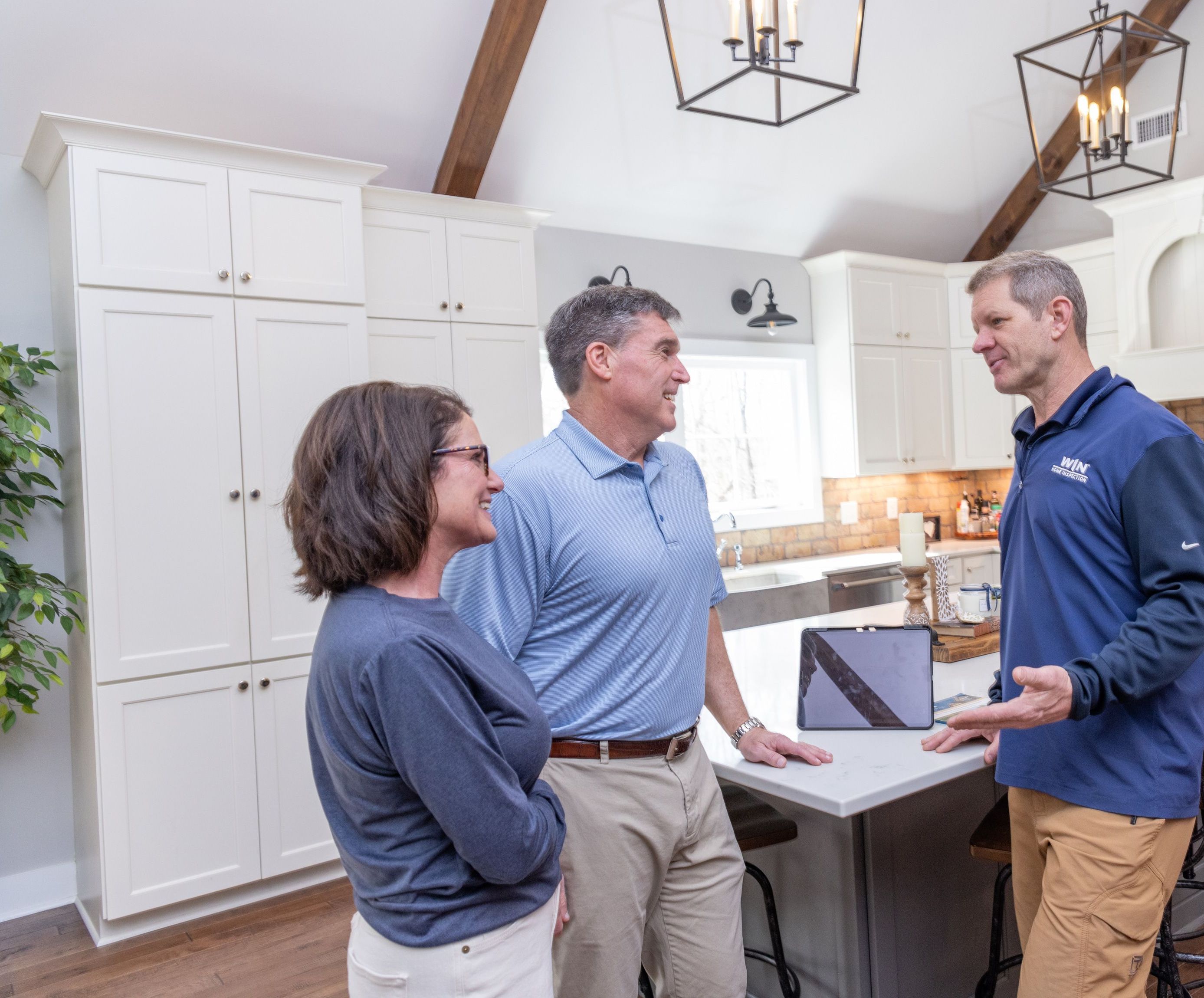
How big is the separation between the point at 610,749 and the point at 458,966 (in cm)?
47

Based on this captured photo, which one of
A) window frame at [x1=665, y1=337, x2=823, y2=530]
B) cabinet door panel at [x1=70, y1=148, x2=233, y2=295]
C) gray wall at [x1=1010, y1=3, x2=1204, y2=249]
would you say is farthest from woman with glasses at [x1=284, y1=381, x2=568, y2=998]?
gray wall at [x1=1010, y1=3, x2=1204, y2=249]

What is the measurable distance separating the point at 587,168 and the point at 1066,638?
375 centimetres

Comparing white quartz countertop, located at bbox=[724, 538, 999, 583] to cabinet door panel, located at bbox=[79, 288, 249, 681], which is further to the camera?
white quartz countertop, located at bbox=[724, 538, 999, 583]

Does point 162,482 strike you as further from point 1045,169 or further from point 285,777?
point 1045,169

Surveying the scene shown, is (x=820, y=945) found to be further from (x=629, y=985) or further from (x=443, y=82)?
(x=443, y=82)

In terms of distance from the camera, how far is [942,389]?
616 centimetres

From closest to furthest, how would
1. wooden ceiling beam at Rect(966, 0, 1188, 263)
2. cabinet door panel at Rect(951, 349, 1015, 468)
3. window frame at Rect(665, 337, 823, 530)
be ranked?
wooden ceiling beam at Rect(966, 0, 1188, 263)
window frame at Rect(665, 337, 823, 530)
cabinet door panel at Rect(951, 349, 1015, 468)

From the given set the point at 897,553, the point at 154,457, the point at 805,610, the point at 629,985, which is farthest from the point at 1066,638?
the point at 897,553

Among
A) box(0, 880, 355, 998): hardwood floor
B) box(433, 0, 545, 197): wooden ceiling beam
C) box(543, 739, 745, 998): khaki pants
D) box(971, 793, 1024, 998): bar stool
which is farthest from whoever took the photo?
box(433, 0, 545, 197): wooden ceiling beam

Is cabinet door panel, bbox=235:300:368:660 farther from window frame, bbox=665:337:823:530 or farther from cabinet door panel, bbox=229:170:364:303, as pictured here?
window frame, bbox=665:337:823:530

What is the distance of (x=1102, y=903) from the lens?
4.88 feet

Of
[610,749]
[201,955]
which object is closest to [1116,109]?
[610,749]

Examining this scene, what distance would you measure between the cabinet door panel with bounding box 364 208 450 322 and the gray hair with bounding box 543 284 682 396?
2.28 m

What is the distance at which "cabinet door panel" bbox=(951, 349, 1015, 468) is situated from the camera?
6.12 meters
